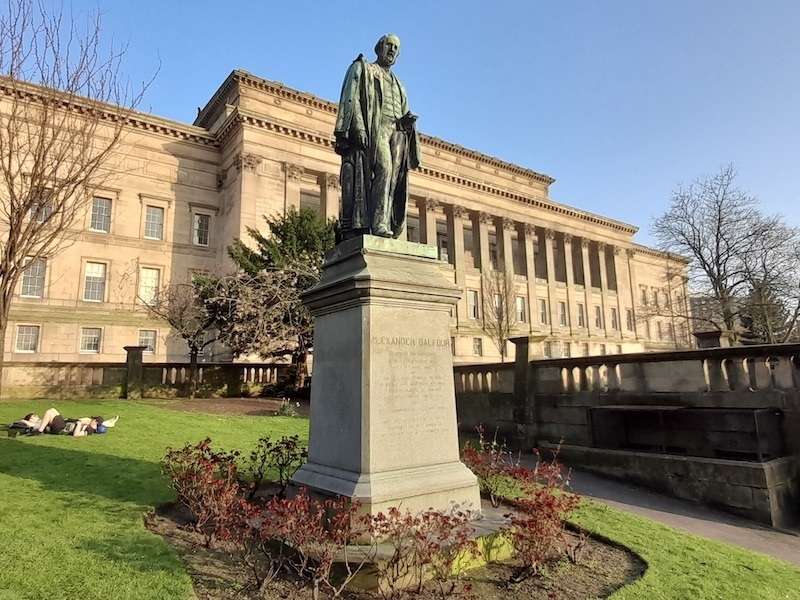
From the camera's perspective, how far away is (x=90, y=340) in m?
32.7

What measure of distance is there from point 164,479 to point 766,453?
11003 millimetres

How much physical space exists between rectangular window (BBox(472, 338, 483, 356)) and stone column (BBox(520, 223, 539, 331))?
8201 mm

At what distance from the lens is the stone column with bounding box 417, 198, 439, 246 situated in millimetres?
46656

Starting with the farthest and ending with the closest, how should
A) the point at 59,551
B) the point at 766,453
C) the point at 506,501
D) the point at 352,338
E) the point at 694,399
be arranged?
1. the point at 694,399
2. the point at 766,453
3. the point at 506,501
4. the point at 352,338
5. the point at 59,551

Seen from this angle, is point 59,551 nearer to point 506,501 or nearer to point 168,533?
point 168,533

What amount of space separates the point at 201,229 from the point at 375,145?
35.5 metres

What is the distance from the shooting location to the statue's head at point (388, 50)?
6.72 meters

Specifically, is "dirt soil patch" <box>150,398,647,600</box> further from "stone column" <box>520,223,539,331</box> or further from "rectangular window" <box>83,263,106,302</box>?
"stone column" <box>520,223,539,331</box>

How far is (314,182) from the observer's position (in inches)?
1656

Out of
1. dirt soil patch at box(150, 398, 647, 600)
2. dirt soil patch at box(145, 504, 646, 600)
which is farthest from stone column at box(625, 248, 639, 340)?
dirt soil patch at box(145, 504, 646, 600)

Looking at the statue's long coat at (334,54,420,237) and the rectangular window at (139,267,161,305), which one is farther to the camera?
the rectangular window at (139,267,161,305)

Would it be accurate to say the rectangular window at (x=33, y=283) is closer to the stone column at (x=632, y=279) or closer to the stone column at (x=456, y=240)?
the stone column at (x=456, y=240)

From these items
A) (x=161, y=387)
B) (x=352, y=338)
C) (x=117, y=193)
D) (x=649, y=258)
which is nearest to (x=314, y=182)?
(x=117, y=193)

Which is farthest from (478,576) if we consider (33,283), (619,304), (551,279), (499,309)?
(619,304)
